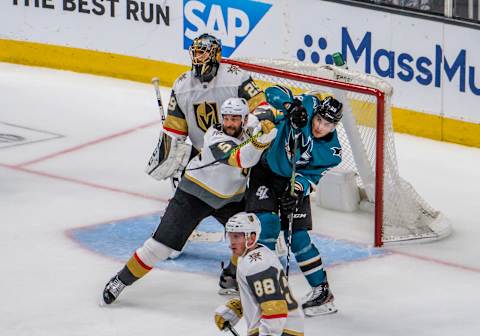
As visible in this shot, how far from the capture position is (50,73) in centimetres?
1157

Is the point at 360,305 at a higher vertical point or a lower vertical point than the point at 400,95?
lower

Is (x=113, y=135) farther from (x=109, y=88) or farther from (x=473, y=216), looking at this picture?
(x=473, y=216)

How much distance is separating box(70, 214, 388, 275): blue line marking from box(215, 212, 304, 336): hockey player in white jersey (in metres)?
2.04

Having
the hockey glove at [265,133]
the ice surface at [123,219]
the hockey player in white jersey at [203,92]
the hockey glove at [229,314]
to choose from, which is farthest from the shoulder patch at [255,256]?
the hockey player in white jersey at [203,92]

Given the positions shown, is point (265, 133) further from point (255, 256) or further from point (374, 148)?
point (374, 148)

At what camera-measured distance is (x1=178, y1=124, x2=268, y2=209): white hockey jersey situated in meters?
6.49

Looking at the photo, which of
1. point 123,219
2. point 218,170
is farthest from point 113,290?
point 123,219

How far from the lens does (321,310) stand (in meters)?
6.82

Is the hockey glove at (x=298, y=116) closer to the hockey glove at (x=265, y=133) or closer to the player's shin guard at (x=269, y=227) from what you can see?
the hockey glove at (x=265, y=133)

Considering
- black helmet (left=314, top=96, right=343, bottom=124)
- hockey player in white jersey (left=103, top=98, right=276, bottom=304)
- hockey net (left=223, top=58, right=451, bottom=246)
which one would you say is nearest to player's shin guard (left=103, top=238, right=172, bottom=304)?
hockey player in white jersey (left=103, top=98, right=276, bottom=304)

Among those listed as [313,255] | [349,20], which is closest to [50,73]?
[349,20]

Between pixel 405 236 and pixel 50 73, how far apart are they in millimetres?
4572

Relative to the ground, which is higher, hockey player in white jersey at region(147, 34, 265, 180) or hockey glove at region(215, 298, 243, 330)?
→ hockey player in white jersey at region(147, 34, 265, 180)

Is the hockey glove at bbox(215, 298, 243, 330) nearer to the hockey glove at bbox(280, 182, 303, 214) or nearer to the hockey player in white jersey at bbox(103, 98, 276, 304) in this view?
the hockey player in white jersey at bbox(103, 98, 276, 304)
